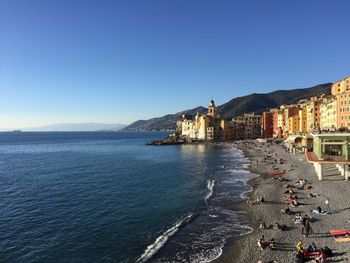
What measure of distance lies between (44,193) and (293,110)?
128 metres

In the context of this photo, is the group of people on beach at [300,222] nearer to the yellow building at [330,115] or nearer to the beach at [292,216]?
the beach at [292,216]

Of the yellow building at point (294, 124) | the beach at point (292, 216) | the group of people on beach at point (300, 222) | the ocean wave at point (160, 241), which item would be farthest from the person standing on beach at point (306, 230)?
the yellow building at point (294, 124)

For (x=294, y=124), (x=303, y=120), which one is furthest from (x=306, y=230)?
(x=294, y=124)

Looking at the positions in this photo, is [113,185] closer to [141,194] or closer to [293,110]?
[141,194]

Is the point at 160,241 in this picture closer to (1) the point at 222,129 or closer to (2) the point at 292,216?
(2) the point at 292,216

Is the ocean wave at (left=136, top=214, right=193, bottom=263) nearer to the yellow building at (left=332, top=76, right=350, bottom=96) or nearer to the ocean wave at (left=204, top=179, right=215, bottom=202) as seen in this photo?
the ocean wave at (left=204, top=179, right=215, bottom=202)

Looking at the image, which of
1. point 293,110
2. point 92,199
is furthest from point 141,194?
point 293,110

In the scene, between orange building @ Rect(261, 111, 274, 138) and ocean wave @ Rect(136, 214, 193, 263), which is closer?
ocean wave @ Rect(136, 214, 193, 263)

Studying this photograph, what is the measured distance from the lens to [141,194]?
50.8m

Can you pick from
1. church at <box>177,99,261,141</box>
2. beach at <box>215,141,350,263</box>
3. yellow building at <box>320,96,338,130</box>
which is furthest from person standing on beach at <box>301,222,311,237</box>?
church at <box>177,99,261,141</box>

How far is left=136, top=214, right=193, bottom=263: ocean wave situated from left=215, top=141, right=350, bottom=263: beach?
5935 millimetres

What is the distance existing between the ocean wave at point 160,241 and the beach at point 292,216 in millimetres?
5935

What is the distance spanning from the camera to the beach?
26547mm

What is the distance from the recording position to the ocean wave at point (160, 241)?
27478 millimetres
